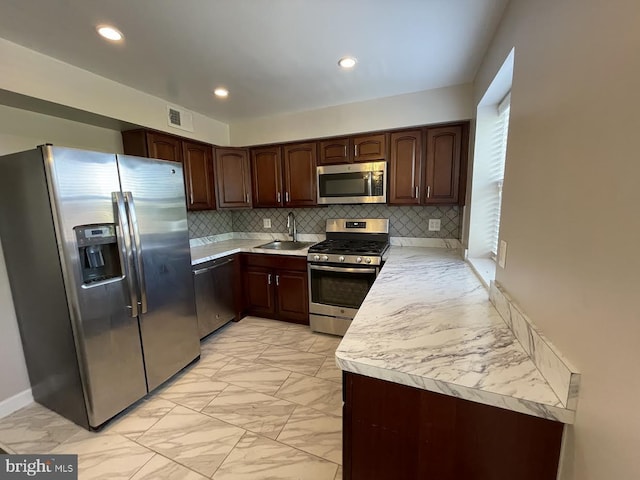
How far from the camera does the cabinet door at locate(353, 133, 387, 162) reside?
9.24ft

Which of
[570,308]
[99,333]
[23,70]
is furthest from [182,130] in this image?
[570,308]

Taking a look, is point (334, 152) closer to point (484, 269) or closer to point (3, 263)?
point (484, 269)

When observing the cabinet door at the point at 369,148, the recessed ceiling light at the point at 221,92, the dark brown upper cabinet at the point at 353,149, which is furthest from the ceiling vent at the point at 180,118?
the cabinet door at the point at 369,148

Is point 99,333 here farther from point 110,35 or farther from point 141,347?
point 110,35

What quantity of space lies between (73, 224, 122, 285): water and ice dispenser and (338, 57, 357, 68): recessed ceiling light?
1.99 metres

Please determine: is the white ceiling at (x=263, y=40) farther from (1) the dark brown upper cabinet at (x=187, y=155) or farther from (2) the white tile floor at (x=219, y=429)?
(2) the white tile floor at (x=219, y=429)

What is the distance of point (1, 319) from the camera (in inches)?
76.5

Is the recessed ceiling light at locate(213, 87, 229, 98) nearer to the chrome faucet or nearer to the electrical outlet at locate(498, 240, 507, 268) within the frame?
the chrome faucet

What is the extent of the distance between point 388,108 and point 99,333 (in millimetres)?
3061

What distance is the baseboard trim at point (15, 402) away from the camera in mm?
1930

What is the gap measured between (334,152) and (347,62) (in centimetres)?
106

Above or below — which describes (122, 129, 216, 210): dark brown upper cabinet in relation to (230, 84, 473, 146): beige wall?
below

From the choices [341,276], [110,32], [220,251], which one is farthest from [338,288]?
[110,32]

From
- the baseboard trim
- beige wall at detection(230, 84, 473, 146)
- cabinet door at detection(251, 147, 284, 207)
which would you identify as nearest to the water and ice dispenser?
the baseboard trim
